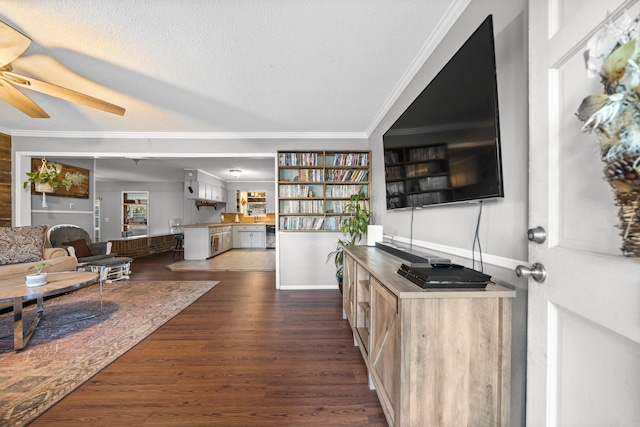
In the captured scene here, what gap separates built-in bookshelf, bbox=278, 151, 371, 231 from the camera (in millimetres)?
3891

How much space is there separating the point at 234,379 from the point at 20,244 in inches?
152

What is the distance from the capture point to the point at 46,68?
83.8 inches

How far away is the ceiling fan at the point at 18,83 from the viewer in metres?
1.51

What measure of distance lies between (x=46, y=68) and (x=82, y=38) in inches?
27.1

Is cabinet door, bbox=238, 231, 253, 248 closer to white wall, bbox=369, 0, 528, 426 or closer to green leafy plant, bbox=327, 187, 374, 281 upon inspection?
green leafy plant, bbox=327, 187, 374, 281

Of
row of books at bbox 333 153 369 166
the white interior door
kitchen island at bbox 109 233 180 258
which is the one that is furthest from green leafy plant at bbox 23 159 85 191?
the white interior door

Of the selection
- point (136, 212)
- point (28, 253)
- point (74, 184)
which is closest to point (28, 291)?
point (28, 253)

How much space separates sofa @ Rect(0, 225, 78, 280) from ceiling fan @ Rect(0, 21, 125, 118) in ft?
6.84

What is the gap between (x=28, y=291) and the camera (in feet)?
7.25

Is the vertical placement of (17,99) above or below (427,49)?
below

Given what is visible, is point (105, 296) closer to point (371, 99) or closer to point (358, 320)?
point (358, 320)

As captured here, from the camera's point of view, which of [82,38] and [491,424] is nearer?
[491,424]

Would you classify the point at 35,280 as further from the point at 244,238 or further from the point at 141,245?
the point at 244,238

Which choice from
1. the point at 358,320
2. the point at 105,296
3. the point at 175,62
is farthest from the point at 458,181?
the point at 105,296
